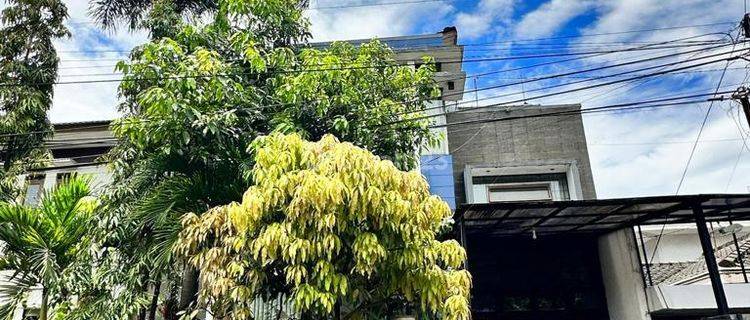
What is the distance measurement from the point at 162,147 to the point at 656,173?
10382mm

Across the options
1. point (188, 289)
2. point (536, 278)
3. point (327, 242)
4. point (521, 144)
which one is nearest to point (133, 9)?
point (188, 289)

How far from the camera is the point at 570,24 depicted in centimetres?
801

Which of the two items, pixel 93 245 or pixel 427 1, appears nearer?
pixel 93 245

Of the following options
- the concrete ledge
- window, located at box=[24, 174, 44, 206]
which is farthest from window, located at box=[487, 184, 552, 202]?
window, located at box=[24, 174, 44, 206]

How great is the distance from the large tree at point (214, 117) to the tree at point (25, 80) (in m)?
1.31

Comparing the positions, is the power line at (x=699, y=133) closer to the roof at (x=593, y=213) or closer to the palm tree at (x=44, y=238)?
the roof at (x=593, y=213)

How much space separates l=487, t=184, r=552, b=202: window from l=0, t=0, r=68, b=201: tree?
8.45m

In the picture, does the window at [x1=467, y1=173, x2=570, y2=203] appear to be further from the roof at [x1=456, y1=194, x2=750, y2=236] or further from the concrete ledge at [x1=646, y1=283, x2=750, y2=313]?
the concrete ledge at [x1=646, y1=283, x2=750, y2=313]

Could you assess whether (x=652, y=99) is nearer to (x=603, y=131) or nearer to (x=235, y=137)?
(x=603, y=131)

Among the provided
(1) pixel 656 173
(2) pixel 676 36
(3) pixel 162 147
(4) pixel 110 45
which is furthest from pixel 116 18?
(1) pixel 656 173

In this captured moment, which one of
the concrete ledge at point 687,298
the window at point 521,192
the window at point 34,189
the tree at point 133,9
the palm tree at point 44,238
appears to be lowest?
the concrete ledge at point 687,298

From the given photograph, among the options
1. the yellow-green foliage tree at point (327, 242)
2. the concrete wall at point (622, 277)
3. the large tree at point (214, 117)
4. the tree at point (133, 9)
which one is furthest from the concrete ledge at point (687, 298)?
the tree at point (133, 9)

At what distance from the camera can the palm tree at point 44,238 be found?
667 centimetres

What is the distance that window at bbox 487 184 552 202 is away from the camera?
36.4 ft
